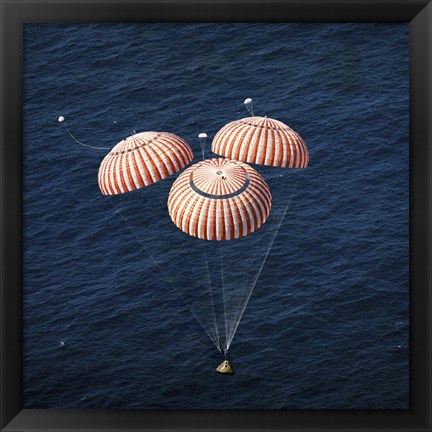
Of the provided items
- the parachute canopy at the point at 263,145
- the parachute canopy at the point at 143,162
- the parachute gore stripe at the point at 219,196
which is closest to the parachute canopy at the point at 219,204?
the parachute gore stripe at the point at 219,196

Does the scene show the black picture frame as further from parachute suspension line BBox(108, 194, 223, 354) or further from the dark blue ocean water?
parachute suspension line BBox(108, 194, 223, 354)

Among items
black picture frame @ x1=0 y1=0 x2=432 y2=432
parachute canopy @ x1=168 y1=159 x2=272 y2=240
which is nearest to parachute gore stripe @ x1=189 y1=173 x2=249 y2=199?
parachute canopy @ x1=168 y1=159 x2=272 y2=240

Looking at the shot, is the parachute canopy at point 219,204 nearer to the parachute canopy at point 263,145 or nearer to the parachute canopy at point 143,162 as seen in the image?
the parachute canopy at point 263,145

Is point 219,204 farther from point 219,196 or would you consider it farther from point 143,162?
point 143,162

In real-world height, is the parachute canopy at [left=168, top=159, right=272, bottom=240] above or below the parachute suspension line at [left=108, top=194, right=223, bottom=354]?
above

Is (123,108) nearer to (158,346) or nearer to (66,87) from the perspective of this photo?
(66,87)
